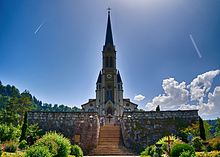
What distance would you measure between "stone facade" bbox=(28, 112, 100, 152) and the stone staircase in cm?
86

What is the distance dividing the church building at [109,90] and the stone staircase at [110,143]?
2560cm

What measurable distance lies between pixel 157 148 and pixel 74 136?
12.0 m

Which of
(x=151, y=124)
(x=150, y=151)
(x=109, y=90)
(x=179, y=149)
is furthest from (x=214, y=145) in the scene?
(x=109, y=90)

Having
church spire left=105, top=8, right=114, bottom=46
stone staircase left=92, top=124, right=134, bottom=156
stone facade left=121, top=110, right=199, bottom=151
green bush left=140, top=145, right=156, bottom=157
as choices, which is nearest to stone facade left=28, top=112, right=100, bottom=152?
stone staircase left=92, top=124, right=134, bottom=156

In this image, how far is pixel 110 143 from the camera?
2306 centimetres

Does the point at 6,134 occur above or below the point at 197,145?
above

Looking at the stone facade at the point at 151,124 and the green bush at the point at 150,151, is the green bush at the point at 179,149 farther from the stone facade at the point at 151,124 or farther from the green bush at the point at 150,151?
the stone facade at the point at 151,124

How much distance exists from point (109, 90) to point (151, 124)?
98.9 feet

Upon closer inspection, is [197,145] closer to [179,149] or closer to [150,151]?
[150,151]

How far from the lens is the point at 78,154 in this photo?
53.4 ft

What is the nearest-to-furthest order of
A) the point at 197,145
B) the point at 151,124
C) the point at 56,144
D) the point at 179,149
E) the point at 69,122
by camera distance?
the point at 179,149, the point at 56,144, the point at 197,145, the point at 151,124, the point at 69,122

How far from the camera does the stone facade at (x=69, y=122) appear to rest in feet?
78.8

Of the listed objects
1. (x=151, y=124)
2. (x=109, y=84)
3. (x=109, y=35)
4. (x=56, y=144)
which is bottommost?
(x=56, y=144)

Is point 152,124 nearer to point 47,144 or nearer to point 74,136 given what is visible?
point 74,136
